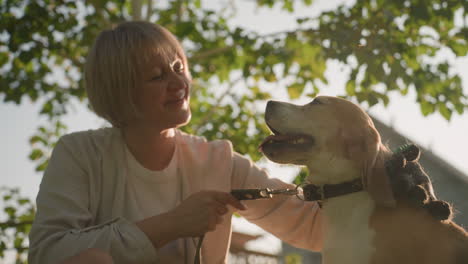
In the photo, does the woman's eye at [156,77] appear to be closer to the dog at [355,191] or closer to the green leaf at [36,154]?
the dog at [355,191]

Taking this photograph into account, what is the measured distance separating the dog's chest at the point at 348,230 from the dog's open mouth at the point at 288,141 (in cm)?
31

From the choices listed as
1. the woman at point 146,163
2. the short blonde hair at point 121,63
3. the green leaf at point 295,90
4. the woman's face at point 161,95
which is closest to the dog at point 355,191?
the woman at point 146,163

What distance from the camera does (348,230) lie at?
81.3 inches

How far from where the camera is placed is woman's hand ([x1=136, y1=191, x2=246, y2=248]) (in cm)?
213

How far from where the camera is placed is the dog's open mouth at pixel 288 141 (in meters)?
2.31

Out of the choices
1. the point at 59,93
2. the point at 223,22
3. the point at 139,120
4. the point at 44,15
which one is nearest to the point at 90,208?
the point at 139,120

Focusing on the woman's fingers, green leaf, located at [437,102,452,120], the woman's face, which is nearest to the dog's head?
the woman's fingers

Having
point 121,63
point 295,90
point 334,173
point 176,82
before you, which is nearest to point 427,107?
point 295,90

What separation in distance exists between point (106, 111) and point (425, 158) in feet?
6.30

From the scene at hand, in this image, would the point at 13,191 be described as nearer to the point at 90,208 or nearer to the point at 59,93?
the point at 59,93

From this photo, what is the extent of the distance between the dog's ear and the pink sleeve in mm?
515

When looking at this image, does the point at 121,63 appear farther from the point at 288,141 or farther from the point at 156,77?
the point at 288,141

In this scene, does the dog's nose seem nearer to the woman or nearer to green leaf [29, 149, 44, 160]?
the woman

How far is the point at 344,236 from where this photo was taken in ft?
6.76
